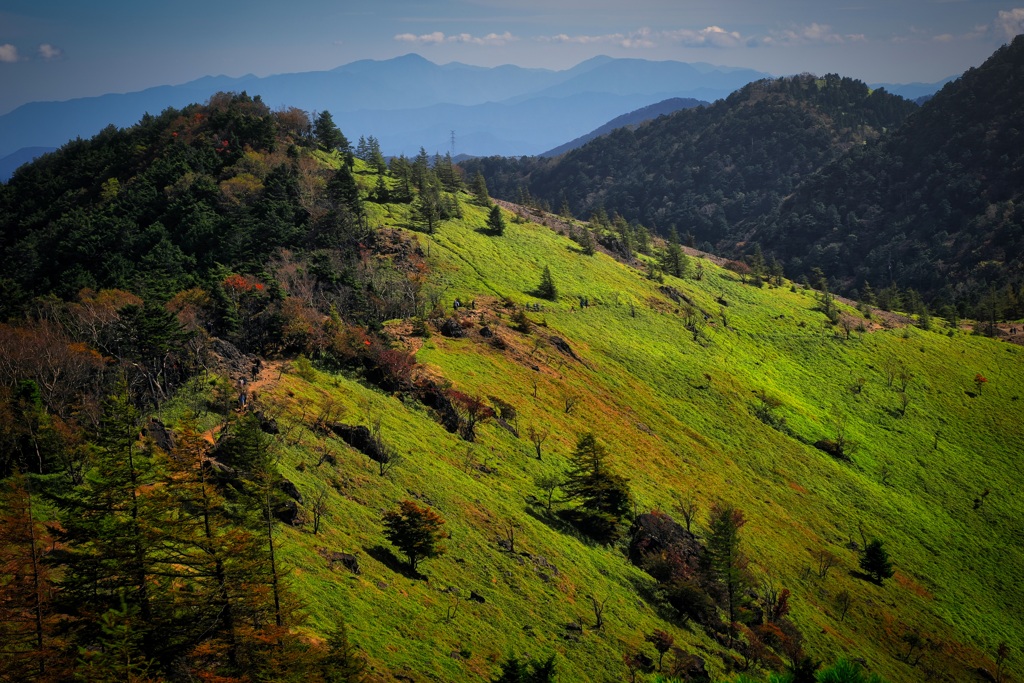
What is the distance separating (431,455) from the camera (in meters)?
46.4

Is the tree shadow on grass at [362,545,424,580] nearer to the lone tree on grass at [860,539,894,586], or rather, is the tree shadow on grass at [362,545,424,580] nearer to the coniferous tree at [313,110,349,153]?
the lone tree on grass at [860,539,894,586]

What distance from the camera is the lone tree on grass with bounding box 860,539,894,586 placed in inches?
2217

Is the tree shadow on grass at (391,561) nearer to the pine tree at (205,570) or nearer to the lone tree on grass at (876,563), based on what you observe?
the pine tree at (205,570)

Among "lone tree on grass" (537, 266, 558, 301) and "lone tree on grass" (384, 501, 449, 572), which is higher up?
"lone tree on grass" (537, 266, 558, 301)

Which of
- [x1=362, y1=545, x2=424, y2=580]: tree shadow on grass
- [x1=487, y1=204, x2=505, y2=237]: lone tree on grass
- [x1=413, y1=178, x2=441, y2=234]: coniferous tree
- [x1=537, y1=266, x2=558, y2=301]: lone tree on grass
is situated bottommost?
[x1=362, y1=545, x2=424, y2=580]: tree shadow on grass

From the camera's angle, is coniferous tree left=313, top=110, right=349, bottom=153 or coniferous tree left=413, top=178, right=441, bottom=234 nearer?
coniferous tree left=413, top=178, right=441, bottom=234

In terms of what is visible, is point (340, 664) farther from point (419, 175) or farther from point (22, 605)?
point (419, 175)

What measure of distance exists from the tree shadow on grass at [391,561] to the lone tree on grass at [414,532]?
13.2 inches

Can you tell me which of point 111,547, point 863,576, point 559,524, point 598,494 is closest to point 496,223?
point 598,494

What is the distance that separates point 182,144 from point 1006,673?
130988 millimetres

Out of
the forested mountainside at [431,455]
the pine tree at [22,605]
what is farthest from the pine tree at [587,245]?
the pine tree at [22,605]

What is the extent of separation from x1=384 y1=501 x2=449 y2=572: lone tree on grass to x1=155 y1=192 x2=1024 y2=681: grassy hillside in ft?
4.20

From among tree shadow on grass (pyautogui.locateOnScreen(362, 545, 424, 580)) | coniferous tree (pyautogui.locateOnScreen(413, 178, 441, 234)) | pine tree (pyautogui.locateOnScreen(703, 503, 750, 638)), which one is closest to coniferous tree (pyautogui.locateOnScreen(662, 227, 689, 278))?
coniferous tree (pyautogui.locateOnScreen(413, 178, 441, 234))

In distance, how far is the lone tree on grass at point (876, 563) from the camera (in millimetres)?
56312
